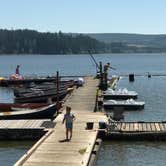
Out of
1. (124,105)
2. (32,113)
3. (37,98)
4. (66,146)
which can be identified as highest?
(32,113)

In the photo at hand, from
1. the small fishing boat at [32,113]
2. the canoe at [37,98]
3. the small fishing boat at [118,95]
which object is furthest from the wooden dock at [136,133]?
the canoe at [37,98]

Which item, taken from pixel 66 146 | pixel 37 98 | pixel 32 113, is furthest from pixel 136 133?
pixel 37 98

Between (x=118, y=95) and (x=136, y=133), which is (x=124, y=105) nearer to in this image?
(x=118, y=95)

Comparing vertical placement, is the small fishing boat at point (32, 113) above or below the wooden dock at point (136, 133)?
above

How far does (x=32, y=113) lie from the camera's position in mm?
33062

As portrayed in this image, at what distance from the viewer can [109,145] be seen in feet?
90.1

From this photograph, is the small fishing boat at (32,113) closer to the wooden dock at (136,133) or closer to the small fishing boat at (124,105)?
the wooden dock at (136,133)

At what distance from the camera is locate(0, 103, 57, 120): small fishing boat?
3244 cm

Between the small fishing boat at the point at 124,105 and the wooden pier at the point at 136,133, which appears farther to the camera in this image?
the small fishing boat at the point at 124,105

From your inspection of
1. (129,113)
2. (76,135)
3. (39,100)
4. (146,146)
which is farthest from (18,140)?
(39,100)

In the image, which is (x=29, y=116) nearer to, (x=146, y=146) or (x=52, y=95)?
(x=146, y=146)

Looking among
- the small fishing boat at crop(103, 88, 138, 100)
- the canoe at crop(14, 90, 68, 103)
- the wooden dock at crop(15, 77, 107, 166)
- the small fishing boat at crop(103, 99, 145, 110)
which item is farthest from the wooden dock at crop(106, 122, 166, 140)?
the canoe at crop(14, 90, 68, 103)

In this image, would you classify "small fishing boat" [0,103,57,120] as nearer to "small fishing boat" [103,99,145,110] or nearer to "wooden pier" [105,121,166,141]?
"wooden pier" [105,121,166,141]

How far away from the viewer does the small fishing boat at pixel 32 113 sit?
3244cm
